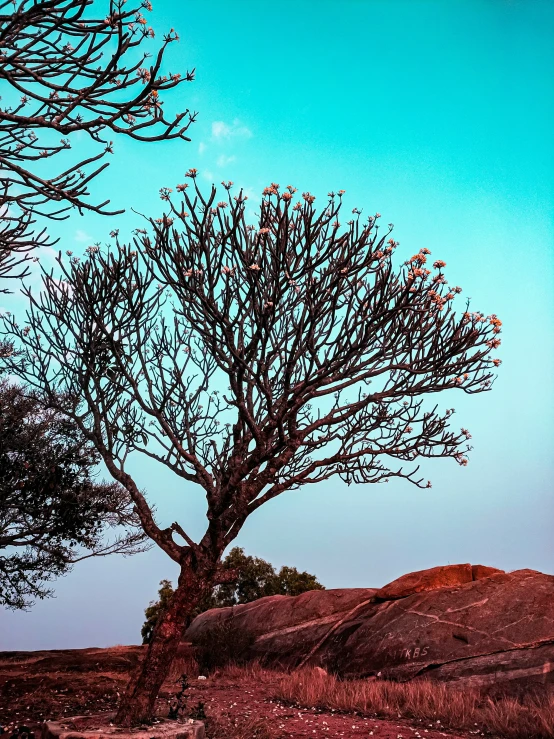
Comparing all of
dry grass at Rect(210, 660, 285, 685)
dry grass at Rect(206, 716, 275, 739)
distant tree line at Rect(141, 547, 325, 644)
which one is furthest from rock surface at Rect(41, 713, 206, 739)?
distant tree line at Rect(141, 547, 325, 644)

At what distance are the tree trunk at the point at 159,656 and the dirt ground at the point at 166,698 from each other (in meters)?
1.09

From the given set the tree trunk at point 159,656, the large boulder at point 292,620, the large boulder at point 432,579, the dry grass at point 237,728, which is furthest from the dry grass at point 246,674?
the tree trunk at point 159,656

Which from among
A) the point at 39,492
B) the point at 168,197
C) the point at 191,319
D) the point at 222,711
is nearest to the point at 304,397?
the point at 191,319

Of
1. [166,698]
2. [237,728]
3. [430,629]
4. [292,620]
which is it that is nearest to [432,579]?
[430,629]

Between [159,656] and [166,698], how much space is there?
4149 mm

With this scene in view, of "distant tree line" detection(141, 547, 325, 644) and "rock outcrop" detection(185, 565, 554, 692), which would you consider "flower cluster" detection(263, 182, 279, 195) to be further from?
"distant tree line" detection(141, 547, 325, 644)

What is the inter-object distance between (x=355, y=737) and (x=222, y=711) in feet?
8.70

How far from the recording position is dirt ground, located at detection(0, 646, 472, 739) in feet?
32.2

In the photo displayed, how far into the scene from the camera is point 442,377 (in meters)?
10.8

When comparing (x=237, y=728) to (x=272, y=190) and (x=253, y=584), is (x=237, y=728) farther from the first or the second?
(x=253, y=584)

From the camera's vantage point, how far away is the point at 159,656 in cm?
887

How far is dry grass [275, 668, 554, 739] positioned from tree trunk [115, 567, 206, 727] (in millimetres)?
4076

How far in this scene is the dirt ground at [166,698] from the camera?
9828 mm

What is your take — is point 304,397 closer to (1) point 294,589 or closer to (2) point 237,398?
(2) point 237,398
